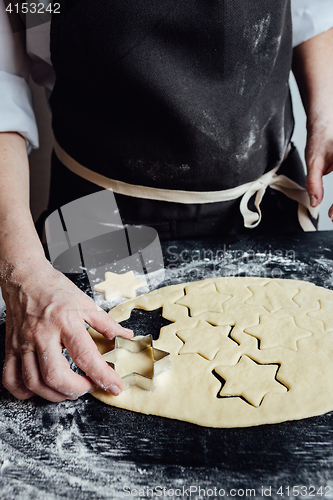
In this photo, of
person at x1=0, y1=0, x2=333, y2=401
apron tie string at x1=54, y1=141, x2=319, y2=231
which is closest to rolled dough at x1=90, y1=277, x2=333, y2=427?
person at x1=0, y1=0, x2=333, y2=401

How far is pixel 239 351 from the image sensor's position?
869mm

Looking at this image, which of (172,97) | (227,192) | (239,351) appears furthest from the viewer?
(227,192)

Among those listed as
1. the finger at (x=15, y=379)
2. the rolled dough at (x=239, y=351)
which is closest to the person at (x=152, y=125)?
the finger at (x=15, y=379)

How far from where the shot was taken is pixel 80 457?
0.67 m

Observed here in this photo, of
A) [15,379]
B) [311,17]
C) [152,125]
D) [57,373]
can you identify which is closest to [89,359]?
[57,373]

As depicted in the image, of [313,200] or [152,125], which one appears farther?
[313,200]

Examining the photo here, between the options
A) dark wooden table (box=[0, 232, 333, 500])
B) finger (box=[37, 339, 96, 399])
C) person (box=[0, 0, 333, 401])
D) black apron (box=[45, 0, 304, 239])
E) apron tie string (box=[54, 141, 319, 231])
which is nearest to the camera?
dark wooden table (box=[0, 232, 333, 500])

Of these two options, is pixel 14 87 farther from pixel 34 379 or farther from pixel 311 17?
pixel 311 17

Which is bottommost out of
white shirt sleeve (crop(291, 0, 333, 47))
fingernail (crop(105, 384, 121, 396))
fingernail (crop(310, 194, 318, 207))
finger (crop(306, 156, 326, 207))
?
fingernail (crop(105, 384, 121, 396))

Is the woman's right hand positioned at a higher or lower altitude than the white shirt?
lower

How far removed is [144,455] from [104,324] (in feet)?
0.89

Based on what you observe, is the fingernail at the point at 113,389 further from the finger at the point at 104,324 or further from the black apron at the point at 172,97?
the black apron at the point at 172,97

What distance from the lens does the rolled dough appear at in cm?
74

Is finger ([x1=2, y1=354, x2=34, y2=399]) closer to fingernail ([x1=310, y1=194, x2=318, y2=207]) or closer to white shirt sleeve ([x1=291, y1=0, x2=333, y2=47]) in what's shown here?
fingernail ([x1=310, y1=194, x2=318, y2=207])
